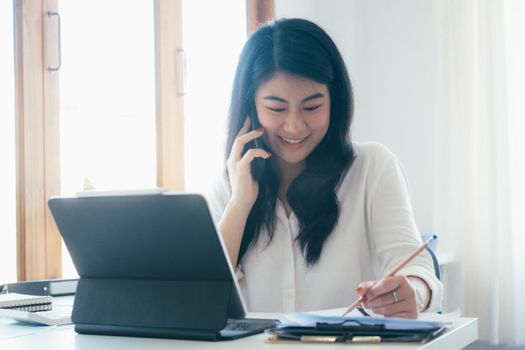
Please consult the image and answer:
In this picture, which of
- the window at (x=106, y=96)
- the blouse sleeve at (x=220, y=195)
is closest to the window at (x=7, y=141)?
the window at (x=106, y=96)

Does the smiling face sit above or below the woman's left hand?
above

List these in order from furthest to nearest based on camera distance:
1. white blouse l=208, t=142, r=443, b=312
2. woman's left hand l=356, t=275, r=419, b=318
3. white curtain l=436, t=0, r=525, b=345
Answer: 1. white curtain l=436, t=0, r=525, b=345
2. white blouse l=208, t=142, r=443, b=312
3. woman's left hand l=356, t=275, r=419, b=318

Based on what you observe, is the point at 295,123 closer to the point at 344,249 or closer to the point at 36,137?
the point at 344,249

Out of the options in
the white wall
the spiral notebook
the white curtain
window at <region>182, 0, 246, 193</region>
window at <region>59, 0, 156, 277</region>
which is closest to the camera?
the spiral notebook

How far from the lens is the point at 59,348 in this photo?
1.12 meters

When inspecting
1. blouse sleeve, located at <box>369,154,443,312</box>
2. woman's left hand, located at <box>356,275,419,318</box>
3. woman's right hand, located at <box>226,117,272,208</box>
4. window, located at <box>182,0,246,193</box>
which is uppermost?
window, located at <box>182,0,246,193</box>

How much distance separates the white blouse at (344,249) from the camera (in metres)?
1.73

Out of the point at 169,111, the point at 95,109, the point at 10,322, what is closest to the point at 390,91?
the point at 169,111

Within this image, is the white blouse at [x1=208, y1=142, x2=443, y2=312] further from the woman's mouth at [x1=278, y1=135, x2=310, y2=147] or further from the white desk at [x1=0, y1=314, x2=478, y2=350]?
the white desk at [x1=0, y1=314, x2=478, y2=350]

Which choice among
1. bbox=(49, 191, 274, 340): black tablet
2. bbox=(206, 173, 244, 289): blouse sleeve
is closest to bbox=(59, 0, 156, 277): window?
bbox=(206, 173, 244, 289): blouse sleeve

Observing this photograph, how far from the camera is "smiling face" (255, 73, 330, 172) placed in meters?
1.74

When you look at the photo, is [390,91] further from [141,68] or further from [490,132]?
[141,68]

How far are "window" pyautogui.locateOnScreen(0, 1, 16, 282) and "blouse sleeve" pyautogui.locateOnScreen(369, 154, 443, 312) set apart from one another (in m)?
1.32

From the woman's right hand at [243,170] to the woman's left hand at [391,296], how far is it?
2.08 feet
